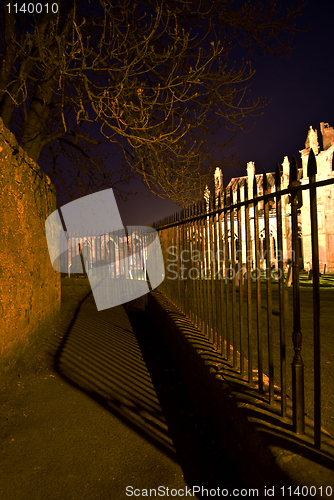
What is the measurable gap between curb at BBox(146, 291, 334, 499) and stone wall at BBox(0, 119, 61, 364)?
2.39 m

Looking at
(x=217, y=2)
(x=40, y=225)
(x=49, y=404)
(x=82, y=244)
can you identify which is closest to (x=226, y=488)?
(x=49, y=404)

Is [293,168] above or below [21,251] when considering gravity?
above

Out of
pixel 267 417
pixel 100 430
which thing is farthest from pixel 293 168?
pixel 100 430

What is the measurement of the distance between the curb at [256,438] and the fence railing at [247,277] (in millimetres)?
86

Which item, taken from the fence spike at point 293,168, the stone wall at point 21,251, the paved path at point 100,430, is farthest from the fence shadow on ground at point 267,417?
the stone wall at point 21,251

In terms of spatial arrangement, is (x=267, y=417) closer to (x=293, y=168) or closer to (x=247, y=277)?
(x=247, y=277)

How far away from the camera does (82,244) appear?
38.1ft

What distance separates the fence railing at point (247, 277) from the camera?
1.77 meters

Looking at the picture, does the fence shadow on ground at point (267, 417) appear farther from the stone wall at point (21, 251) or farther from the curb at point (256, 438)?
the stone wall at point (21, 251)

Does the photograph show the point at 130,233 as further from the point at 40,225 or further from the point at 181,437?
the point at 181,437

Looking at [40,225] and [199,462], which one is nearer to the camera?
[199,462]

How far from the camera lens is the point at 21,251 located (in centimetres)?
477

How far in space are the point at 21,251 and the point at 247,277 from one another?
138 inches

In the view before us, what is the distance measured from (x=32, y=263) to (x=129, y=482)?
156 inches
